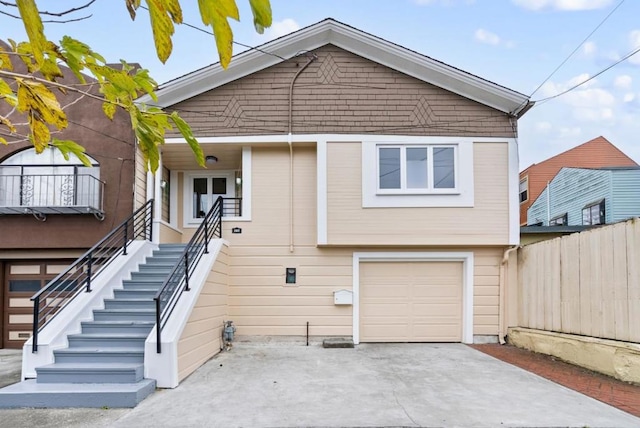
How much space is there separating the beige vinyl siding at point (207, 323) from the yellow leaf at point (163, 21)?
5.11 m

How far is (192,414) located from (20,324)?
651cm

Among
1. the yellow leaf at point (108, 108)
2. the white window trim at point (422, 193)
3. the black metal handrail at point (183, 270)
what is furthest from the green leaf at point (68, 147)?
the white window trim at point (422, 193)

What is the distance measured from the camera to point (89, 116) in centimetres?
879

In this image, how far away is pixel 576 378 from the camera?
19.1ft

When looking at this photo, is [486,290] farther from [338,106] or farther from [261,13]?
[261,13]

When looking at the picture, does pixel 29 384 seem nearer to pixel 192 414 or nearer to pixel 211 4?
pixel 192 414

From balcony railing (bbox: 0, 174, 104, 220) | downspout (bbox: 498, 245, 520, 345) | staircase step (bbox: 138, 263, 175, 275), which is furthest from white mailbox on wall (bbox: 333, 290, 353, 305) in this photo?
balcony railing (bbox: 0, 174, 104, 220)

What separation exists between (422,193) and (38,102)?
7556mm

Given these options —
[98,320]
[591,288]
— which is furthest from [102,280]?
[591,288]

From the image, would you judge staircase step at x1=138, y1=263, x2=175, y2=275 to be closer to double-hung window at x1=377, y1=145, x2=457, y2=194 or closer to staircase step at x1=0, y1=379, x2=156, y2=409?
staircase step at x1=0, y1=379, x2=156, y2=409

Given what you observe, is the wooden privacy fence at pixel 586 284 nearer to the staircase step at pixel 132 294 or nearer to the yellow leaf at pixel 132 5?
the yellow leaf at pixel 132 5

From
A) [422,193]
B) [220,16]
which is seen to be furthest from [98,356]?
[422,193]

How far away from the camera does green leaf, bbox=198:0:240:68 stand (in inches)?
36.7

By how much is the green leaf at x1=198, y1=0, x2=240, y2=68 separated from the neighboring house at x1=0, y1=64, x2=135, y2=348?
8.50m
